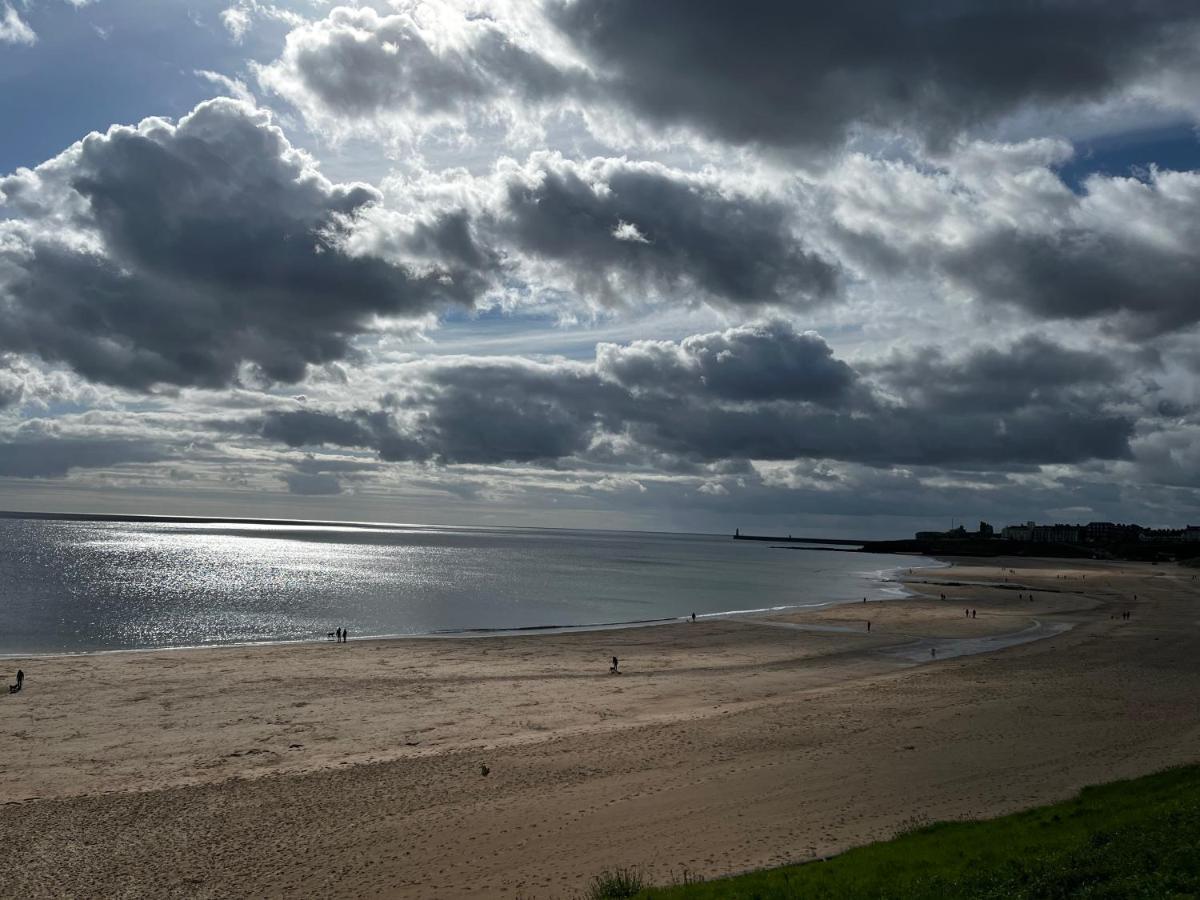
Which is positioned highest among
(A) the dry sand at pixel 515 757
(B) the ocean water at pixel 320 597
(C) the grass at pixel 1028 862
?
(C) the grass at pixel 1028 862

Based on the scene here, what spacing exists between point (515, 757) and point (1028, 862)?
1607 centimetres

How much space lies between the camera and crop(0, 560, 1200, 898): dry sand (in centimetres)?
1764

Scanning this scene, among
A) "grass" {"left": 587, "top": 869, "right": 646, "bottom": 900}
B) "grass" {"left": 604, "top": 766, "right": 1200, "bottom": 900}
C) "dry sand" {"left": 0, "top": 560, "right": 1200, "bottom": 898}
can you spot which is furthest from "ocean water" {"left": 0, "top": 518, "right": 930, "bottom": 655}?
"grass" {"left": 604, "top": 766, "right": 1200, "bottom": 900}

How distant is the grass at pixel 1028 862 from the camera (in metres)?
11.6

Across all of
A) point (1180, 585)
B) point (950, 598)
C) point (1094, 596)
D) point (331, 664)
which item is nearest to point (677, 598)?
point (950, 598)

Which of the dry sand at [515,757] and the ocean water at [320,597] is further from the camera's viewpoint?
the ocean water at [320,597]

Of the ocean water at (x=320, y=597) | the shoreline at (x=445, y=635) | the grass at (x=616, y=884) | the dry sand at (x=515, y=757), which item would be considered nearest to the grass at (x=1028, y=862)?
the grass at (x=616, y=884)

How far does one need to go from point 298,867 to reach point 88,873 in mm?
4316

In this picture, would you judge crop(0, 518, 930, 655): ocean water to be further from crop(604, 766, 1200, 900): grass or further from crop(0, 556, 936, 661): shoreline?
crop(604, 766, 1200, 900): grass

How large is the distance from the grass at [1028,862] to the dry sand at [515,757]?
2063mm

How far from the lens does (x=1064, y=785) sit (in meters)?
21.3

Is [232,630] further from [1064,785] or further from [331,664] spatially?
[1064,785]

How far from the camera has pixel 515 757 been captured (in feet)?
83.8

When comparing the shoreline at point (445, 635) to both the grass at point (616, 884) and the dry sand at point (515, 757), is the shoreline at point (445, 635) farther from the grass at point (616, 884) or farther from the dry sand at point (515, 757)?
the grass at point (616, 884)
